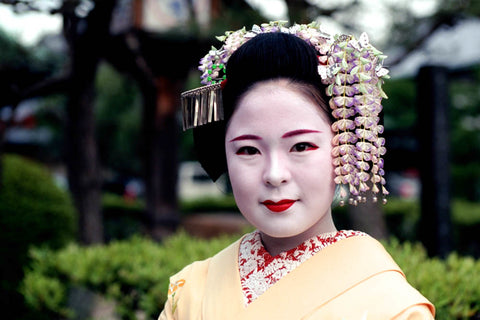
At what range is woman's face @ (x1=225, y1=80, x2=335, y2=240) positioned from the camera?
1.68m

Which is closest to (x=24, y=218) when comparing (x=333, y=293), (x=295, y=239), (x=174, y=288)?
(x=174, y=288)

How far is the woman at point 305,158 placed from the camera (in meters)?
1.65

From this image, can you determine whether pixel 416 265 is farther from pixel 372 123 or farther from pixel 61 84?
pixel 61 84

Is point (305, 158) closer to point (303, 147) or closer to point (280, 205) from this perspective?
point (303, 147)

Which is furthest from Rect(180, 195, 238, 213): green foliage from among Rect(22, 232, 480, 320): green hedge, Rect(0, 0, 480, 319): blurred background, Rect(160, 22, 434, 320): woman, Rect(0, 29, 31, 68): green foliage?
Rect(160, 22, 434, 320): woman

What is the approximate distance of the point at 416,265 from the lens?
118 inches

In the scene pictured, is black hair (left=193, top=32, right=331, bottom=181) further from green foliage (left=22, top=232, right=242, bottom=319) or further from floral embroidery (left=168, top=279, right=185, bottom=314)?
green foliage (left=22, top=232, right=242, bottom=319)

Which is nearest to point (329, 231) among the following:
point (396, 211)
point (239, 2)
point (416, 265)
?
point (416, 265)

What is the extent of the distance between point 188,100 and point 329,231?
27.4 inches

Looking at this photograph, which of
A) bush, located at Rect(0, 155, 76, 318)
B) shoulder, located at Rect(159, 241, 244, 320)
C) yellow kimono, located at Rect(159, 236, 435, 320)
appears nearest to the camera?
yellow kimono, located at Rect(159, 236, 435, 320)

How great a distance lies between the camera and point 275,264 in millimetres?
1840

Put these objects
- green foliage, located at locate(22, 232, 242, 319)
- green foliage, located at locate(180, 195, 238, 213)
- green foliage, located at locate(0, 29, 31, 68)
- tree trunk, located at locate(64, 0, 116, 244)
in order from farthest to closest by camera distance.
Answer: green foliage, located at locate(180, 195, 238, 213), green foliage, located at locate(0, 29, 31, 68), tree trunk, located at locate(64, 0, 116, 244), green foliage, located at locate(22, 232, 242, 319)

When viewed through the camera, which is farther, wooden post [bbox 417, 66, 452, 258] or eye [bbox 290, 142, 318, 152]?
wooden post [bbox 417, 66, 452, 258]

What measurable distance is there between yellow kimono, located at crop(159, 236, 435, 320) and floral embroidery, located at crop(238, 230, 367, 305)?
4 centimetres
